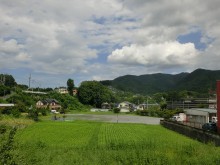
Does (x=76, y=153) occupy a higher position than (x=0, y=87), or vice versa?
(x=0, y=87)

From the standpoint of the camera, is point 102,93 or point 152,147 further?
point 102,93

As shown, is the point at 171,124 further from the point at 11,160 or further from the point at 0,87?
the point at 0,87

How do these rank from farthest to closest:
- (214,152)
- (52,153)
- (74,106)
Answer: (74,106), (52,153), (214,152)

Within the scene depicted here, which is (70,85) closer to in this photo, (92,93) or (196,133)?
(92,93)

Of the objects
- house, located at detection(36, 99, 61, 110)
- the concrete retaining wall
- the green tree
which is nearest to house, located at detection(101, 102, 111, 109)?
the green tree

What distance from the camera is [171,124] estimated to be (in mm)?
44781

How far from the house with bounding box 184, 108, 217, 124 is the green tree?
310ft

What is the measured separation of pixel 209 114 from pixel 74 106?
87816 millimetres

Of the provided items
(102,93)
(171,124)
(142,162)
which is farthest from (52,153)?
(102,93)

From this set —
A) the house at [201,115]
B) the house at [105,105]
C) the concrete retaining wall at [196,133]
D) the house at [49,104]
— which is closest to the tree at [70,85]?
the house at [105,105]

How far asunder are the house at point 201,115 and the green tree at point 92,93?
310 feet

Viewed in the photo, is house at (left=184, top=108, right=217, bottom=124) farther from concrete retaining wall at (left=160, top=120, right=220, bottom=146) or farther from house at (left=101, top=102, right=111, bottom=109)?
house at (left=101, top=102, right=111, bottom=109)

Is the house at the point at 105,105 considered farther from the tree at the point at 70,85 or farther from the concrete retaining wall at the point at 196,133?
the concrete retaining wall at the point at 196,133

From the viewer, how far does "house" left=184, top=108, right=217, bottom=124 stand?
44.1 m
